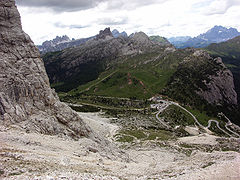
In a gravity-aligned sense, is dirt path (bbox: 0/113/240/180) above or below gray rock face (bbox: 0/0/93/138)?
below

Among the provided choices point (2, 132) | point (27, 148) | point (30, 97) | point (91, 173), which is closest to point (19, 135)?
point (2, 132)

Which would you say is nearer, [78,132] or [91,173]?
[91,173]

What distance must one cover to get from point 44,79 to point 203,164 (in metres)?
49.1

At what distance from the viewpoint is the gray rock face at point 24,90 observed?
42.2 metres

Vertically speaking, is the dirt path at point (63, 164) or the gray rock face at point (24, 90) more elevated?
the gray rock face at point (24, 90)

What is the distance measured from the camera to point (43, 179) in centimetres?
2262

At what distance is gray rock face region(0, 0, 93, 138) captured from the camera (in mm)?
42219

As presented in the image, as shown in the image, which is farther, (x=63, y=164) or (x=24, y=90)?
(x=24, y=90)

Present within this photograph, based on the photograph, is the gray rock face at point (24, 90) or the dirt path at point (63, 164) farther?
the gray rock face at point (24, 90)

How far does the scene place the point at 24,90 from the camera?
4641cm

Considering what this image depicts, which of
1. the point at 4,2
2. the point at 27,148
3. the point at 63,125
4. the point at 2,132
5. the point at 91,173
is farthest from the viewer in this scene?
the point at 4,2

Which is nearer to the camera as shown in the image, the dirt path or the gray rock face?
the dirt path

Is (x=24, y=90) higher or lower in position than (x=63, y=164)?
higher

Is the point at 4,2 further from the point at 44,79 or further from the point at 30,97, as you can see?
the point at 30,97
